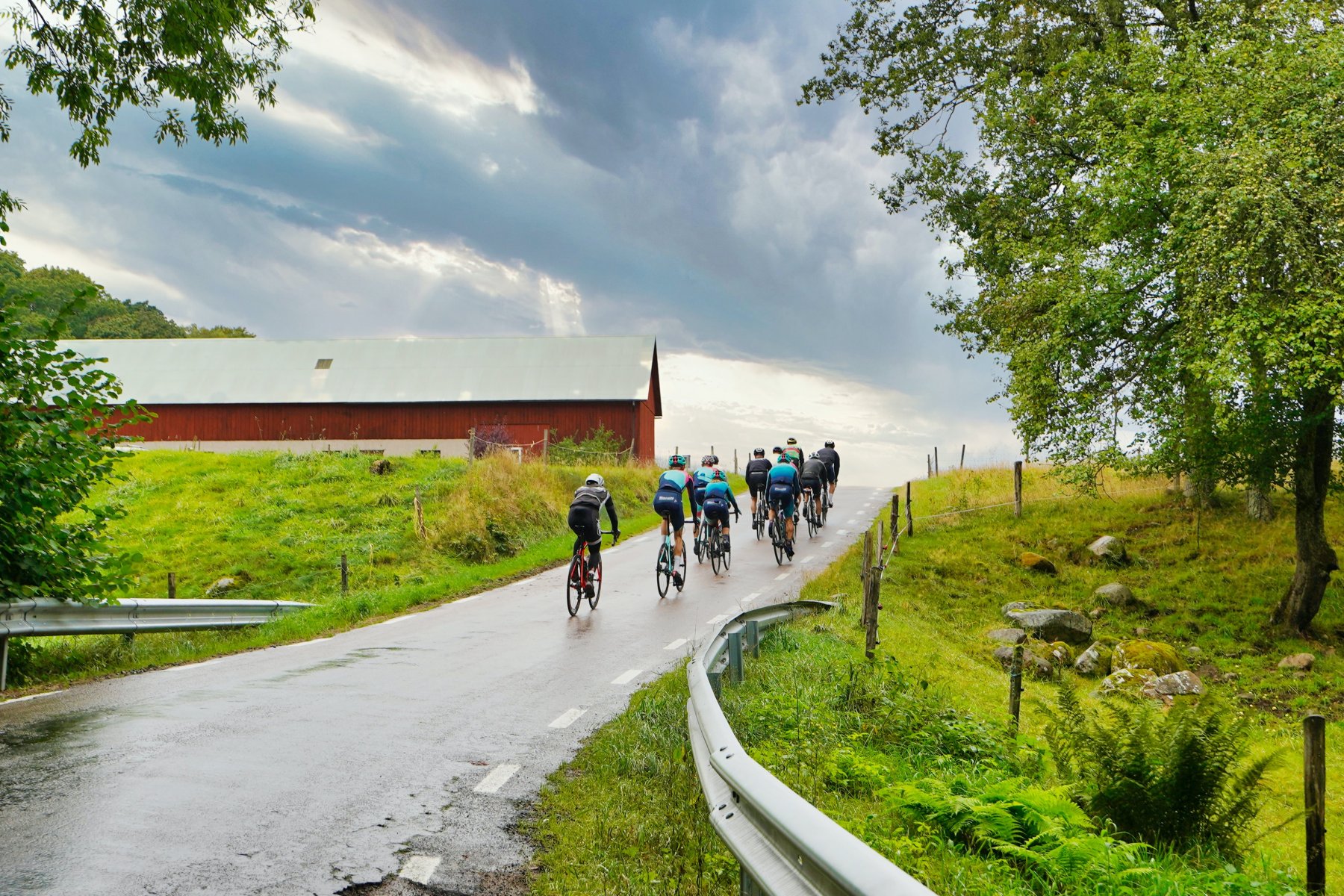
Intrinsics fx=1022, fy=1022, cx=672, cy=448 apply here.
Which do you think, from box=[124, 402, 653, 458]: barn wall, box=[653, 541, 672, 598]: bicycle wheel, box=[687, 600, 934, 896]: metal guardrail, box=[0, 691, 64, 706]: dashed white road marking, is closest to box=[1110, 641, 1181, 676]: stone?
box=[653, 541, 672, 598]: bicycle wheel

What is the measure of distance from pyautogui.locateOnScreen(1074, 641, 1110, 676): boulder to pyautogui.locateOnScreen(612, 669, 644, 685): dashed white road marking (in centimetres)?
996

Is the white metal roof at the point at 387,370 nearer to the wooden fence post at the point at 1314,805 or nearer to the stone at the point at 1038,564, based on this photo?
the stone at the point at 1038,564

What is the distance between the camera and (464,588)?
18.8 m

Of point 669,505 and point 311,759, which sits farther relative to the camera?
point 669,505

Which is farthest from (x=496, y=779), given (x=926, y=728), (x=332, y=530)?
(x=332, y=530)

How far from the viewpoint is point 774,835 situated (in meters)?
3.33

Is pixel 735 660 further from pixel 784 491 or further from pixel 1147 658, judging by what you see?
pixel 784 491

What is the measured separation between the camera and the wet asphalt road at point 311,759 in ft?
16.3

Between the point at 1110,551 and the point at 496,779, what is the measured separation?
21.3 metres

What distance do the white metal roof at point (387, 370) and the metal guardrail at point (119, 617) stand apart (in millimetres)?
36192

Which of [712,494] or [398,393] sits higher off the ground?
[398,393]

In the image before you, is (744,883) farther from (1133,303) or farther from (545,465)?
(545,465)

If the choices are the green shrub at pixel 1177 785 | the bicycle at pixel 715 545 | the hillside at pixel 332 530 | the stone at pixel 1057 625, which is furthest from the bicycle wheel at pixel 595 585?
the green shrub at pixel 1177 785

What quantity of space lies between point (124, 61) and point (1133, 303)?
54.0 ft
